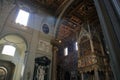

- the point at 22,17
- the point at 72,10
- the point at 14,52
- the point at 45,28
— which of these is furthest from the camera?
the point at 72,10

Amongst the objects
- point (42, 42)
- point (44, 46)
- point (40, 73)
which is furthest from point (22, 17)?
point (40, 73)

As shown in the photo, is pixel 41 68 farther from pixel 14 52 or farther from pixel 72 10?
pixel 72 10

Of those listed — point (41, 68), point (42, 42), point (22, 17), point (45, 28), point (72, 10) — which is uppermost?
point (72, 10)

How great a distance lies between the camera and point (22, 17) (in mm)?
8875

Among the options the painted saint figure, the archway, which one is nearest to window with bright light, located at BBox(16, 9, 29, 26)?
the archway

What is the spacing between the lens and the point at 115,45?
113 centimetres

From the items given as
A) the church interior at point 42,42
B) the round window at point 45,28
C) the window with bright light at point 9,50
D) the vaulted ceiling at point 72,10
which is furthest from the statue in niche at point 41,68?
the window with bright light at point 9,50

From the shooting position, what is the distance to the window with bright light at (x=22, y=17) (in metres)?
8.58

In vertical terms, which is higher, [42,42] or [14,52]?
[42,42]

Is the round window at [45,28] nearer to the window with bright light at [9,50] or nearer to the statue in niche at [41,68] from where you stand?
the statue in niche at [41,68]

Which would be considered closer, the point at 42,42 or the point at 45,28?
the point at 42,42

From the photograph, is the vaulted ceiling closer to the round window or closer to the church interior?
the church interior

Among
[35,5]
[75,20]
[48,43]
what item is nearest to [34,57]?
[48,43]

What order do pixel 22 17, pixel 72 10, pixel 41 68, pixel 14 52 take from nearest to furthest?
pixel 41 68 → pixel 22 17 → pixel 14 52 → pixel 72 10
